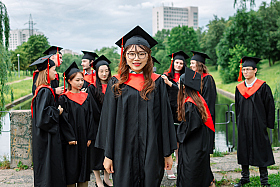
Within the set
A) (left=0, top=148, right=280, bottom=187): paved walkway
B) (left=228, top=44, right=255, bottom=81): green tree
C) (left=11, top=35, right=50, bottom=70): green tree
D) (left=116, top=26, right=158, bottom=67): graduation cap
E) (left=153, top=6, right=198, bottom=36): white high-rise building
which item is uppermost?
(left=153, top=6, right=198, bottom=36): white high-rise building

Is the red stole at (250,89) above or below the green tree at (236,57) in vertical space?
below

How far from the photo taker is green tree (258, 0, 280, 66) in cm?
3316

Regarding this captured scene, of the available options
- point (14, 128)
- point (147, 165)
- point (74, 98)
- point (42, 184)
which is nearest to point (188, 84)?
point (147, 165)

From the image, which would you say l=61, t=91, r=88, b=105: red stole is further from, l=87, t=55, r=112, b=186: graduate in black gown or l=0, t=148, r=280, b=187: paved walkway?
l=0, t=148, r=280, b=187: paved walkway

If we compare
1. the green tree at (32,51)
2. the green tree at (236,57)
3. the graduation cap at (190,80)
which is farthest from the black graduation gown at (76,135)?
the green tree at (32,51)

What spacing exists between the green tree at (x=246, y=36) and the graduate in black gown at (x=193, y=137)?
29.0 meters

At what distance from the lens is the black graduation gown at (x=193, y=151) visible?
137 inches

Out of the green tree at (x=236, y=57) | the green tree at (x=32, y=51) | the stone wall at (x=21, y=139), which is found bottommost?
the stone wall at (x=21, y=139)

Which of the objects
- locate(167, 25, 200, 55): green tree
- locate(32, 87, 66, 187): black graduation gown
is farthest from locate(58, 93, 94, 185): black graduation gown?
locate(167, 25, 200, 55): green tree

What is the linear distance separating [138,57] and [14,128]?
3.70 meters

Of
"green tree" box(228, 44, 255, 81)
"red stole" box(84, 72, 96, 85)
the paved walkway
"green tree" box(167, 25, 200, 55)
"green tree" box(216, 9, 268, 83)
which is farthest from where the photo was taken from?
"green tree" box(167, 25, 200, 55)

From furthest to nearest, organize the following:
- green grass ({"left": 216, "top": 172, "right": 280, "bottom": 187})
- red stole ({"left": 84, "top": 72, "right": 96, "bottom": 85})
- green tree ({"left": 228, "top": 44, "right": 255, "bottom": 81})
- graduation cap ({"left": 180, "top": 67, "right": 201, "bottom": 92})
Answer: green tree ({"left": 228, "top": 44, "right": 255, "bottom": 81}), red stole ({"left": 84, "top": 72, "right": 96, "bottom": 85}), green grass ({"left": 216, "top": 172, "right": 280, "bottom": 187}), graduation cap ({"left": 180, "top": 67, "right": 201, "bottom": 92})

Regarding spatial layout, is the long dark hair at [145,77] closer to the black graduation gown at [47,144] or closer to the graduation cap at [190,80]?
the graduation cap at [190,80]

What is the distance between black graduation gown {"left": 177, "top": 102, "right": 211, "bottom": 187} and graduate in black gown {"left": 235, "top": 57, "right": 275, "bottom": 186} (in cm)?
114
